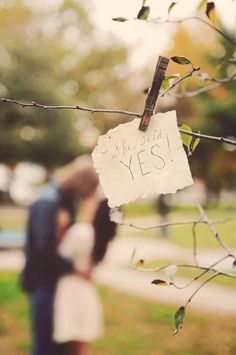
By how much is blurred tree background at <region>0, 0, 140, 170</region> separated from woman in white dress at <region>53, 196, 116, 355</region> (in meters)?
15.5

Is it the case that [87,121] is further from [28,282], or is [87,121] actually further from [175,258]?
[28,282]

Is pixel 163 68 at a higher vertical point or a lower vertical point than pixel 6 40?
lower

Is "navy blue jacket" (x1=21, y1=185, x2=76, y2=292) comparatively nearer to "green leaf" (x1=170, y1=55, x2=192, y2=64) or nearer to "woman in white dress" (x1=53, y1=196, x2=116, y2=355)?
"woman in white dress" (x1=53, y1=196, x2=116, y2=355)

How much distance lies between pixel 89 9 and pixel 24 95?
641cm

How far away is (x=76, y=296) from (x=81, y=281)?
12 cm

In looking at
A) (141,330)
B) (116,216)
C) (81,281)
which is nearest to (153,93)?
(116,216)

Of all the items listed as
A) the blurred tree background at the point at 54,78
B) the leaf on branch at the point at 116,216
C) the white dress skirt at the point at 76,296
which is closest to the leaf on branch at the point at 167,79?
the leaf on branch at the point at 116,216

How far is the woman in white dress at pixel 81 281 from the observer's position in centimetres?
421

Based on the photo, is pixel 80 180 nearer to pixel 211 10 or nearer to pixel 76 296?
pixel 76 296

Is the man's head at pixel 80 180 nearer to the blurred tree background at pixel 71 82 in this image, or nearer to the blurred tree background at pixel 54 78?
the blurred tree background at pixel 71 82

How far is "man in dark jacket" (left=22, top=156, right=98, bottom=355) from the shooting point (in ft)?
13.2

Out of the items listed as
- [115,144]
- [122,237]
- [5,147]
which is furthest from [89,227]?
[5,147]

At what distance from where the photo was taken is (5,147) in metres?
21.3

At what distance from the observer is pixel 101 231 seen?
167 inches
